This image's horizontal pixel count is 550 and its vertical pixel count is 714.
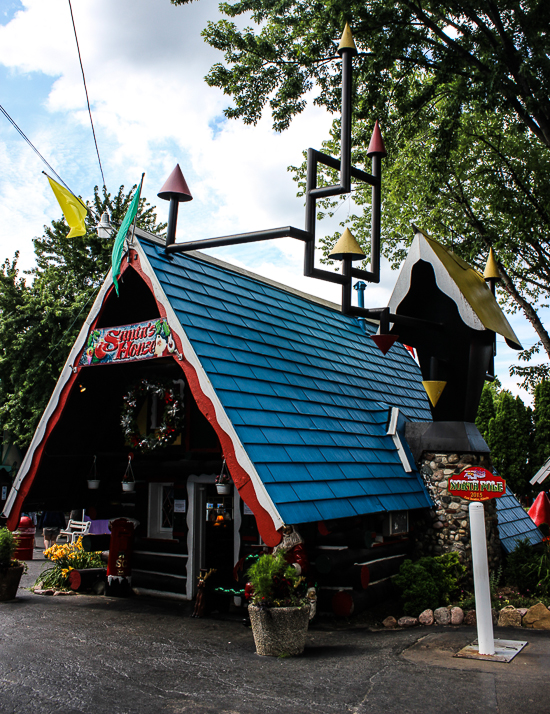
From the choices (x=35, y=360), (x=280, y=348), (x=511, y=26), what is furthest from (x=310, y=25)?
(x=35, y=360)

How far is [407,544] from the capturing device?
1102cm

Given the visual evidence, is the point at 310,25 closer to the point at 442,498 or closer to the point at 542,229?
the point at 442,498

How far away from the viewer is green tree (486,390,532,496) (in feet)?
69.0

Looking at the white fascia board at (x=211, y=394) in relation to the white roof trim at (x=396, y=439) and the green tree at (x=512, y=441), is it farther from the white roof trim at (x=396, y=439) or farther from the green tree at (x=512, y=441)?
the green tree at (x=512, y=441)

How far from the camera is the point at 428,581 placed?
9438 mm

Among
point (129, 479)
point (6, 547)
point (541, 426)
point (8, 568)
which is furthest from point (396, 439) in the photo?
point (541, 426)

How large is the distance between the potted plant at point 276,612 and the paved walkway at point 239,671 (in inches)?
8.5

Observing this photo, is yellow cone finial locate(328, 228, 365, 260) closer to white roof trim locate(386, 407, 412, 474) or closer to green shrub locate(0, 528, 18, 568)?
white roof trim locate(386, 407, 412, 474)

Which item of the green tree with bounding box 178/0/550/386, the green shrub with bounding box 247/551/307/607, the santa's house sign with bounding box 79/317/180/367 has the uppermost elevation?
the green tree with bounding box 178/0/550/386

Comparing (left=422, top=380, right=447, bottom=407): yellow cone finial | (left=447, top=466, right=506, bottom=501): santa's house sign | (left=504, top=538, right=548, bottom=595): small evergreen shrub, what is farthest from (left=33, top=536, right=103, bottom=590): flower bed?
(left=504, top=538, right=548, bottom=595): small evergreen shrub

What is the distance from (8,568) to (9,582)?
24 cm

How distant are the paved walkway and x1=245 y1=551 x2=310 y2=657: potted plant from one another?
0.21 m

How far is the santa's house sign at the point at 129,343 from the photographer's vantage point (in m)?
8.36

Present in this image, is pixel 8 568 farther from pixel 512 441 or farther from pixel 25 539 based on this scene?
pixel 512 441
